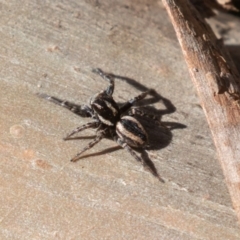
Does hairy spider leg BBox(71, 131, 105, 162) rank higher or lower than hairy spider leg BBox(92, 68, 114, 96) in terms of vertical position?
lower

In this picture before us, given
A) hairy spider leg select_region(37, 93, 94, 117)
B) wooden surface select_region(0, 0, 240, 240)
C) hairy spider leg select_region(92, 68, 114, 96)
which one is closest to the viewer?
wooden surface select_region(0, 0, 240, 240)

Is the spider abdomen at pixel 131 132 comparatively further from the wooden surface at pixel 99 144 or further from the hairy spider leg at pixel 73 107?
the hairy spider leg at pixel 73 107

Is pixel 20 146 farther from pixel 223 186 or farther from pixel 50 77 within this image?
pixel 223 186

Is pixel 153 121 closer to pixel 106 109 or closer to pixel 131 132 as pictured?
pixel 131 132

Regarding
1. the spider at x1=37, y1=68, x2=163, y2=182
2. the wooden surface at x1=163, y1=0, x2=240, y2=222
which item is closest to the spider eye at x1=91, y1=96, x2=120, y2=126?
the spider at x1=37, y1=68, x2=163, y2=182

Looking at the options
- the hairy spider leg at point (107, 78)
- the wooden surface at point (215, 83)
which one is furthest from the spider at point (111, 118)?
the wooden surface at point (215, 83)

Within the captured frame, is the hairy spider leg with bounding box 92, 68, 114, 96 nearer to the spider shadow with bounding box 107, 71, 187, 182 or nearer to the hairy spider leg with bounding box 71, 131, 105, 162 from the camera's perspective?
the spider shadow with bounding box 107, 71, 187, 182

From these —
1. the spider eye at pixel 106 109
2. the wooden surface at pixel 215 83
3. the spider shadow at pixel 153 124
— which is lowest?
the spider eye at pixel 106 109
